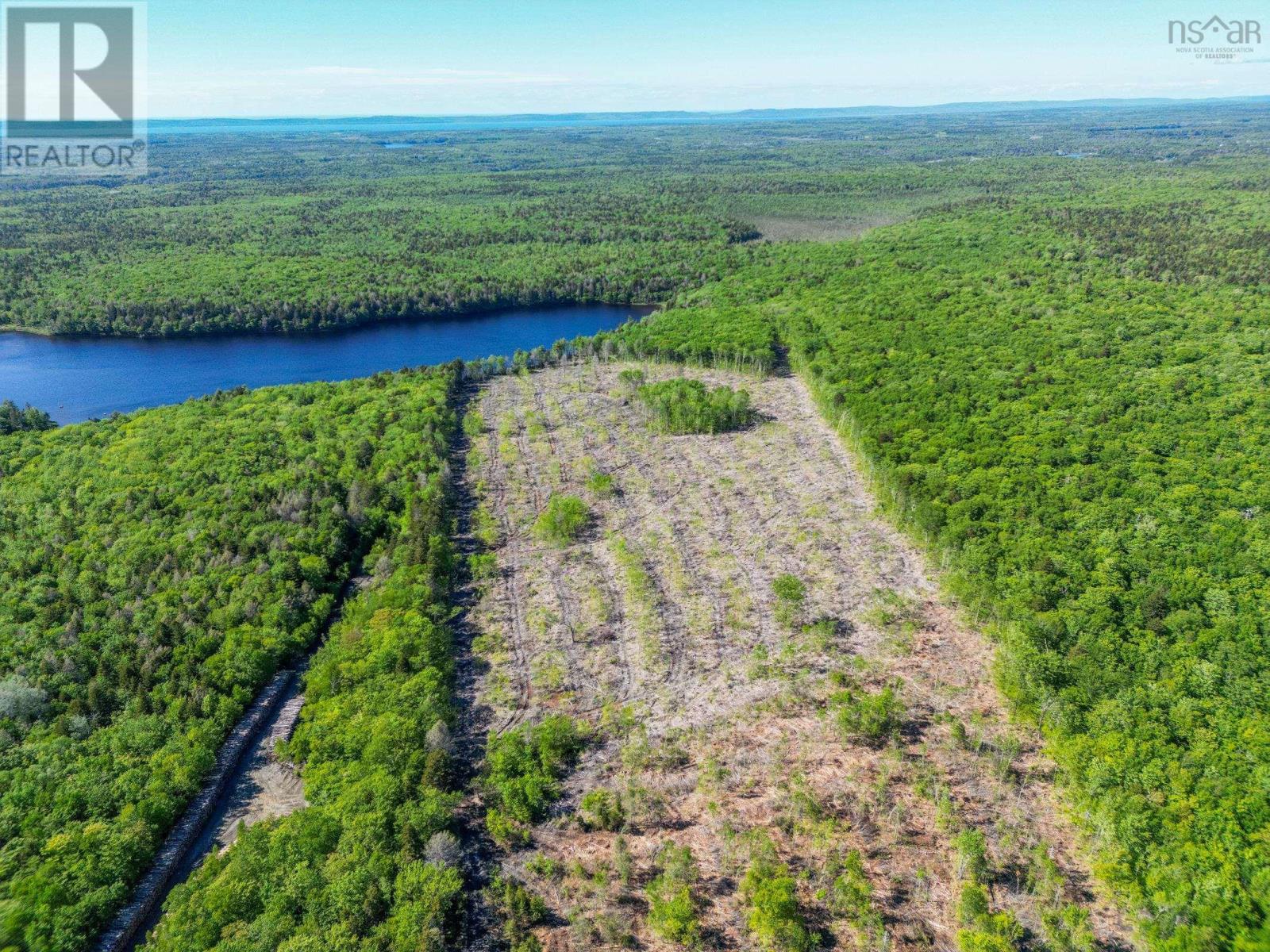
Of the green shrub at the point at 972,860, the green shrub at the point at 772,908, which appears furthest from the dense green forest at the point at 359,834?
the green shrub at the point at 972,860

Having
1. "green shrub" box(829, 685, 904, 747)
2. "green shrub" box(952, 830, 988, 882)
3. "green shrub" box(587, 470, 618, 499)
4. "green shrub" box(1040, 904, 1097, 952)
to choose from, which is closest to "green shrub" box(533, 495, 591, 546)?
"green shrub" box(587, 470, 618, 499)

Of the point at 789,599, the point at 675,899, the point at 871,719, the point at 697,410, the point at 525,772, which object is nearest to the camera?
the point at 675,899

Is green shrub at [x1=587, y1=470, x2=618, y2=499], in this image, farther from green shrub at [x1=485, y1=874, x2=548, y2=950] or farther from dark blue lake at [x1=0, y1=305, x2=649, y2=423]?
dark blue lake at [x1=0, y1=305, x2=649, y2=423]

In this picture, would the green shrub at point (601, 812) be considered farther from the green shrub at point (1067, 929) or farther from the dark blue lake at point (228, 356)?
the dark blue lake at point (228, 356)

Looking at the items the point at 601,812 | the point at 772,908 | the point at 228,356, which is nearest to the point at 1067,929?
the point at 772,908

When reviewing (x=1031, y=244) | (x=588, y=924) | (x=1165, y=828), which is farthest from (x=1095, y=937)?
(x=1031, y=244)

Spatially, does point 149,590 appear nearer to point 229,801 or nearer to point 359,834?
point 229,801
